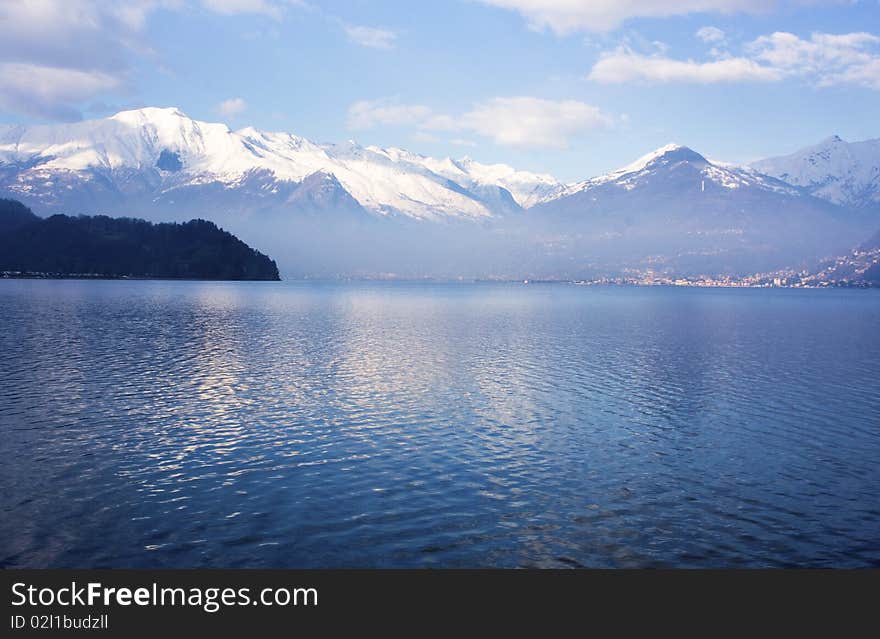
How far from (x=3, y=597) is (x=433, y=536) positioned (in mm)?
16000

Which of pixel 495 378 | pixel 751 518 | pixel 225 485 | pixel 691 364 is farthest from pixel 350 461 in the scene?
pixel 691 364

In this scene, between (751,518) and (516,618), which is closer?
(516,618)

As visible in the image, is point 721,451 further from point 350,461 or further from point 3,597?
point 3,597

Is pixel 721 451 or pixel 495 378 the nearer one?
pixel 721 451

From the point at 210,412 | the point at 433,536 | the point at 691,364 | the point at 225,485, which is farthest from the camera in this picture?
the point at 691,364

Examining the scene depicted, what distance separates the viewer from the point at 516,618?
22625 millimetres

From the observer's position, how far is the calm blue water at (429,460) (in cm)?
2756

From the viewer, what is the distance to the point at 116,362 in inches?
2960

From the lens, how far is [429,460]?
39938 millimetres

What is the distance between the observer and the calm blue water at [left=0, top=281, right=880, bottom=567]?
27.6 meters

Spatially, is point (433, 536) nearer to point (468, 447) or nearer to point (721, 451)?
point (468, 447)

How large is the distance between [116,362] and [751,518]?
68.9 m

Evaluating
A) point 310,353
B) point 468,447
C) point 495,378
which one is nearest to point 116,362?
point 310,353

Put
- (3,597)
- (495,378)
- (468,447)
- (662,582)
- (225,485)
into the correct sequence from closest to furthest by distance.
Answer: (3,597) → (662,582) → (225,485) → (468,447) → (495,378)
